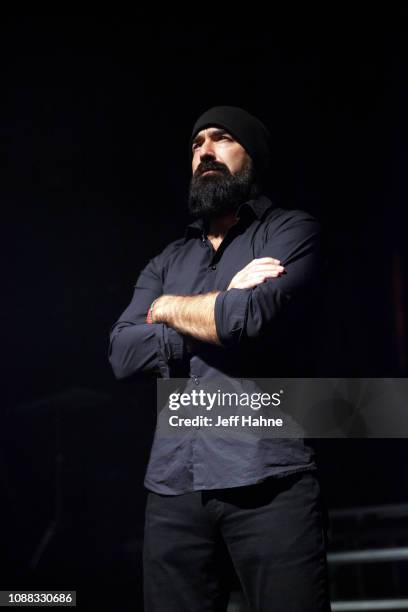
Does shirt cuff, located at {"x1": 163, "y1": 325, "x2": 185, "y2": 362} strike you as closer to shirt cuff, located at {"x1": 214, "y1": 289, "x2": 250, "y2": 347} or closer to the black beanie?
shirt cuff, located at {"x1": 214, "y1": 289, "x2": 250, "y2": 347}

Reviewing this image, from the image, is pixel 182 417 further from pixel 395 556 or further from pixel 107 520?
pixel 107 520

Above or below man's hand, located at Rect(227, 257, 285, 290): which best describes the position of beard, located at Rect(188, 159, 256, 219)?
above

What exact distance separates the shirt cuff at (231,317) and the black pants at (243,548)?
363 millimetres

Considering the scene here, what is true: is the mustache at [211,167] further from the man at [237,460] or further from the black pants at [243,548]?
the black pants at [243,548]

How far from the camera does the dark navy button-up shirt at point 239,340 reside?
4.85 ft

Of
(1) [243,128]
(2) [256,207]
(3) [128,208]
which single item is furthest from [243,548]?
(3) [128,208]

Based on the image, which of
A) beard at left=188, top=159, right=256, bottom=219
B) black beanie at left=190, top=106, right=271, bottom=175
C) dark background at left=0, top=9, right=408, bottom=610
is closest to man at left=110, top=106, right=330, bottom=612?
beard at left=188, top=159, right=256, bottom=219

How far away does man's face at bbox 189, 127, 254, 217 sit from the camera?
188 cm

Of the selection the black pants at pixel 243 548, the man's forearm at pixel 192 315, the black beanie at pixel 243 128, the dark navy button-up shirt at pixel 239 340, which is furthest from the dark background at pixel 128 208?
the man's forearm at pixel 192 315

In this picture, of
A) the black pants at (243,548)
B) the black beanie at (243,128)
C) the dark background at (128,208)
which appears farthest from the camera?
the dark background at (128,208)

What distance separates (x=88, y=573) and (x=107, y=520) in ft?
1.11

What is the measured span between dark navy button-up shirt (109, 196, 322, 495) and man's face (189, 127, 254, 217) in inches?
2.8

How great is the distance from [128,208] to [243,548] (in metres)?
2.57

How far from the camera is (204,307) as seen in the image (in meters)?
1.53
